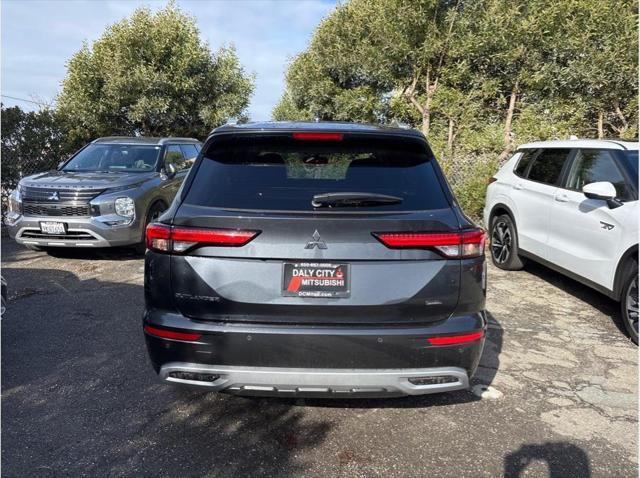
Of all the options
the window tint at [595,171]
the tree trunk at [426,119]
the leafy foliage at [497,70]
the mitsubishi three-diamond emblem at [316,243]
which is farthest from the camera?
the tree trunk at [426,119]

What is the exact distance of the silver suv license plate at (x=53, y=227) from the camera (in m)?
6.55

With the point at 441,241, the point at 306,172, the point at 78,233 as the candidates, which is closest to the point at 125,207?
the point at 78,233

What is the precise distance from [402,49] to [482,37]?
183 centimetres

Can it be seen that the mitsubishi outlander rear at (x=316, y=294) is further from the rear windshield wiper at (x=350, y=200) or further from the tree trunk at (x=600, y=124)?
the tree trunk at (x=600, y=124)

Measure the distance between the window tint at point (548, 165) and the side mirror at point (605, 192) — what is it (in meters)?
1.16

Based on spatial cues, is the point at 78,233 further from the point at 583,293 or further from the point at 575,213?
the point at 583,293

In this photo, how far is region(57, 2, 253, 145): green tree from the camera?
43.2ft

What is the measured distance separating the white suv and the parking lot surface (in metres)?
0.67

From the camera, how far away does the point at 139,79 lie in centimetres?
1302

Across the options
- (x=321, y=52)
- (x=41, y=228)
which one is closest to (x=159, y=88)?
(x=321, y=52)

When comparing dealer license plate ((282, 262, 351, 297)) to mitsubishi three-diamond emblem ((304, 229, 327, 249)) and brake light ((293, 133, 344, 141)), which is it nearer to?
mitsubishi three-diamond emblem ((304, 229, 327, 249))

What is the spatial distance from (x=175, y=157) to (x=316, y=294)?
6.79 meters

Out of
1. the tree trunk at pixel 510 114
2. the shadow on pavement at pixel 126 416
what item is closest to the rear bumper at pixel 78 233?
the shadow on pavement at pixel 126 416

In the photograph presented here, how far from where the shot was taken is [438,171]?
2752 millimetres
